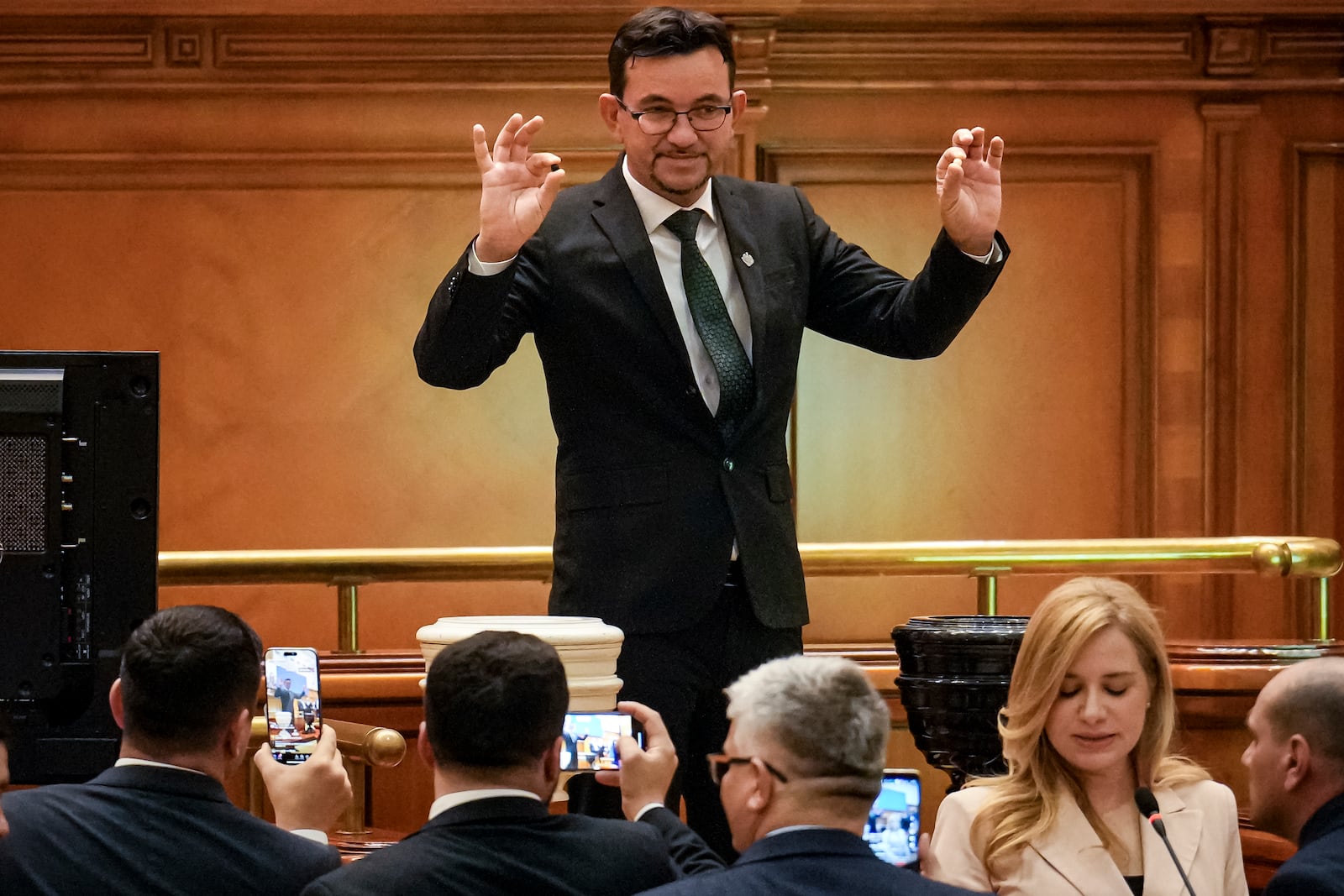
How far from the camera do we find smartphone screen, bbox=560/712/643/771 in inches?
79.5

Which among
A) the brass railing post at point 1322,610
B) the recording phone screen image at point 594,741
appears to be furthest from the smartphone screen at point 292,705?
the brass railing post at point 1322,610

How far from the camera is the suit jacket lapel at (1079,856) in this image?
7.18 ft

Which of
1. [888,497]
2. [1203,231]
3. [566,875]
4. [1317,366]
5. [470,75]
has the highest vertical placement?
[470,75]

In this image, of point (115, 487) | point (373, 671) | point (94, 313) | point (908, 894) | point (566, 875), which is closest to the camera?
point (908, 894)

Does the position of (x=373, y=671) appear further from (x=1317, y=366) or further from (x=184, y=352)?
(x=1317, y=366)

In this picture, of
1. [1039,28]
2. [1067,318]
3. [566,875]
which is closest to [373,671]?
[566,875]

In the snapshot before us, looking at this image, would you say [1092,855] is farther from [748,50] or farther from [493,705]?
[748,50]

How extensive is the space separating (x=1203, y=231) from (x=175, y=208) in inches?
112

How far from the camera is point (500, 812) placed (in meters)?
1.69

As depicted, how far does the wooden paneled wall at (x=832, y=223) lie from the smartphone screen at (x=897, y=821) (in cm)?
259

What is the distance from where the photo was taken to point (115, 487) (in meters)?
2.20

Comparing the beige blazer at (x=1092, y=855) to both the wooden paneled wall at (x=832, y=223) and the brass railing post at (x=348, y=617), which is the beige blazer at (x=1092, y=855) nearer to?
the brass railing post at (x=348, y=617)

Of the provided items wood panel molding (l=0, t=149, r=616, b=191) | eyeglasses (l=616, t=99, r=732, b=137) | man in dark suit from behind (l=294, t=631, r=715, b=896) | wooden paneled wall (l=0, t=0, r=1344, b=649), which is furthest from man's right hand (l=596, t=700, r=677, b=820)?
wood panel molding (l=0, t=149, r=616, b=191)

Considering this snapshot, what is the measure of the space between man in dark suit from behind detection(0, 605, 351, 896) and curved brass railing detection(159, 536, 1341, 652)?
4.23 ft
